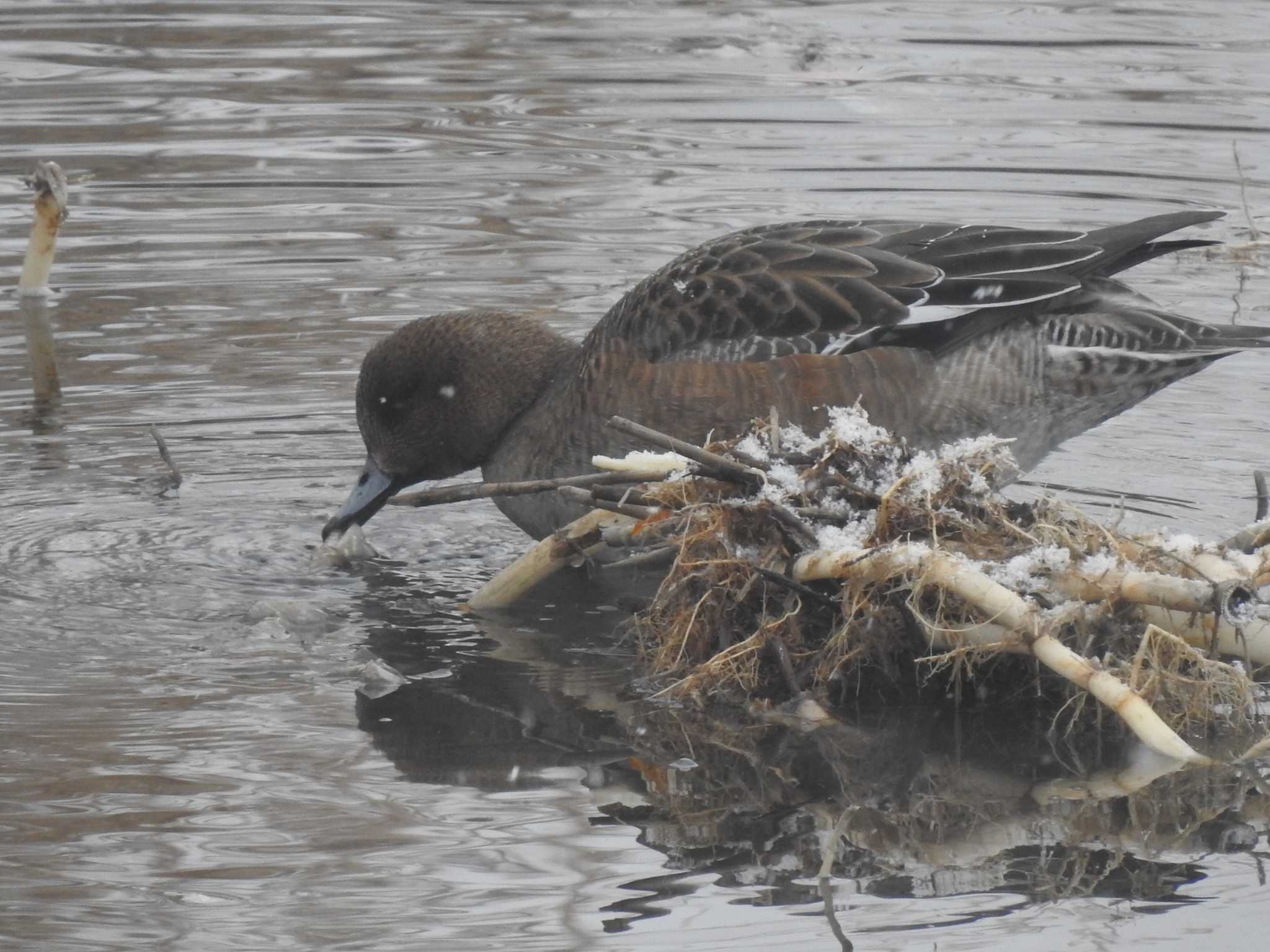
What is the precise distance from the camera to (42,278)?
375 inches

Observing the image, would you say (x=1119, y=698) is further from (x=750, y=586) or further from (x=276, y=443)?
(x=276, y=443)

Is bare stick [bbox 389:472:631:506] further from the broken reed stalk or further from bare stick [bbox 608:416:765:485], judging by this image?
the broken reed stalk

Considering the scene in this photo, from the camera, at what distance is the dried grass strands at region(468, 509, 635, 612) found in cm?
563

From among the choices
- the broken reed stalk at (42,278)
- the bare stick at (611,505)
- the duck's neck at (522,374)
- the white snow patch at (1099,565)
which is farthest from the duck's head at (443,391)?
the white snow patch at (1099,565)

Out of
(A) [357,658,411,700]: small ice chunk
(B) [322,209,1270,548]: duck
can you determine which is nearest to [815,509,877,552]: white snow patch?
(A) [357,658,411,700]: small ice chunk

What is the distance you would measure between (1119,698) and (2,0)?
13602 mm

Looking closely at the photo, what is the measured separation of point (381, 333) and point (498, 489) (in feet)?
12.4

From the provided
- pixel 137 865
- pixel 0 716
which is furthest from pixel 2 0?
pixel 137 865

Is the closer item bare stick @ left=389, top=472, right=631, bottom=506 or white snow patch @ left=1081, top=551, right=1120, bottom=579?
white snow patch @ left=1081, top=551, right=1120, bottom=579

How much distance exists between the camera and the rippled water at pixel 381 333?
3975 mm

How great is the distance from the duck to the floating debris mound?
3.44 feet

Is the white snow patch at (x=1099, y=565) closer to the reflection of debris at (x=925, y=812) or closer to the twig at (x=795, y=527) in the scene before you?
the reflection of debris at (x=925, y=812)

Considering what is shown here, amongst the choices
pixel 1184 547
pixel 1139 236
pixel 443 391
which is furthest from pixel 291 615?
pixel 1139 236

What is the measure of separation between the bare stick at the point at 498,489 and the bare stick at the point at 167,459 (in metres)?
1.37
